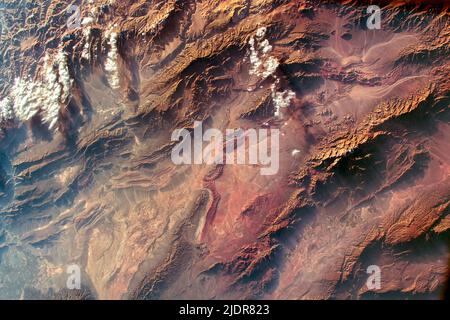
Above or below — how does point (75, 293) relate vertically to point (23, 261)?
below

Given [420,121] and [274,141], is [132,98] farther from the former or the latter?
[420,121]

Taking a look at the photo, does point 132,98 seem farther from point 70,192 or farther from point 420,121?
point 420,121

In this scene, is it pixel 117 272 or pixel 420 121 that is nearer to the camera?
pixel 420 121

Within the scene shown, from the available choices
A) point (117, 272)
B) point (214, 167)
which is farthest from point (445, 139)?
point (117, 272)

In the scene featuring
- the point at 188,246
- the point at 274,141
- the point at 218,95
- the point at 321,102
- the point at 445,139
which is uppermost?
the point at 218,95
